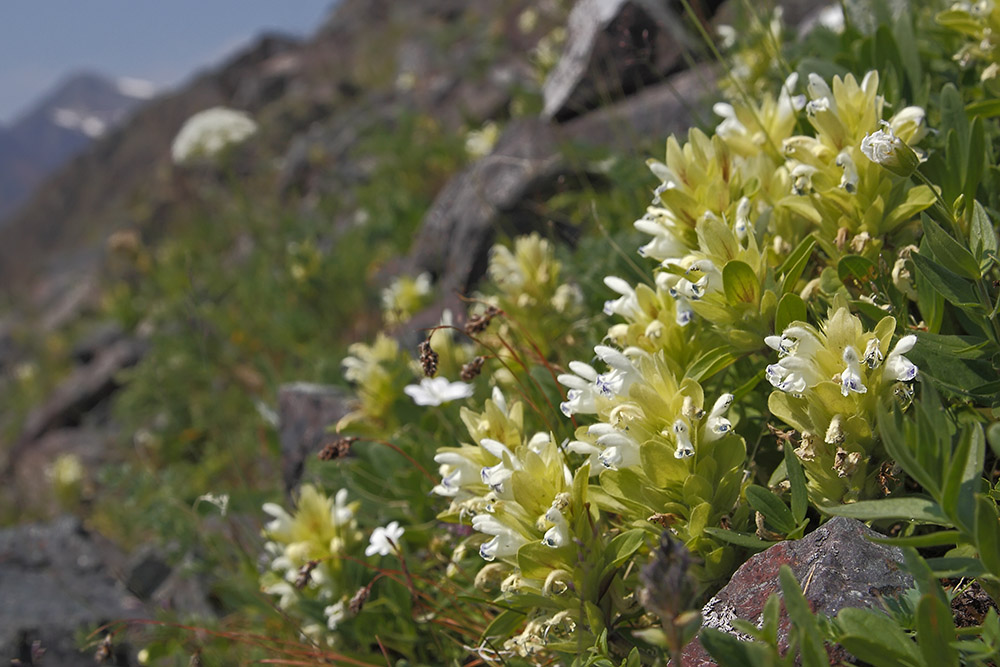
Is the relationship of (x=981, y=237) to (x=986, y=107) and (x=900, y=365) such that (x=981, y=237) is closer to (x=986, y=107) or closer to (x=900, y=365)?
(x=900, y=365)

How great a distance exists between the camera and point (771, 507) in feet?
5.47

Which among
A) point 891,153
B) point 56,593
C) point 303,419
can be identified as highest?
point 891,153

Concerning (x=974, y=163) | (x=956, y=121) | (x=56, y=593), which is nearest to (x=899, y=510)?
(x=974, y=163)

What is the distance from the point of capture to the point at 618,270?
2787mm

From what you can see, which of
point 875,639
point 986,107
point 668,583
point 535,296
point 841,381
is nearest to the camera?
point 668,583

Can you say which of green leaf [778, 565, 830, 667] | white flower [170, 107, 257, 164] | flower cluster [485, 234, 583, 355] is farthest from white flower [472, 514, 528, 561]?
white flower [170, 107, 257, 164]

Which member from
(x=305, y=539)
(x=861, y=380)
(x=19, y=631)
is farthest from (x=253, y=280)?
(x=861, y=380)

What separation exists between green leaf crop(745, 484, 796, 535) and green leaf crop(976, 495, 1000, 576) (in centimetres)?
45

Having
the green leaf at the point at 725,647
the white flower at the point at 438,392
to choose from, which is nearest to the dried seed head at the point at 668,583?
the green leaf at the point at 725,647

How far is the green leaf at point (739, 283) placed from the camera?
5.70 feet

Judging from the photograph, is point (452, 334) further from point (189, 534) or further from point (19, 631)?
point (19, 631)

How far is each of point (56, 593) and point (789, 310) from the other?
3957 millimetres

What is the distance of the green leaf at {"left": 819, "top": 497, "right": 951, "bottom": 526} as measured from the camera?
1247mm

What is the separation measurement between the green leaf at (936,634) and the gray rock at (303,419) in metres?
3.00
